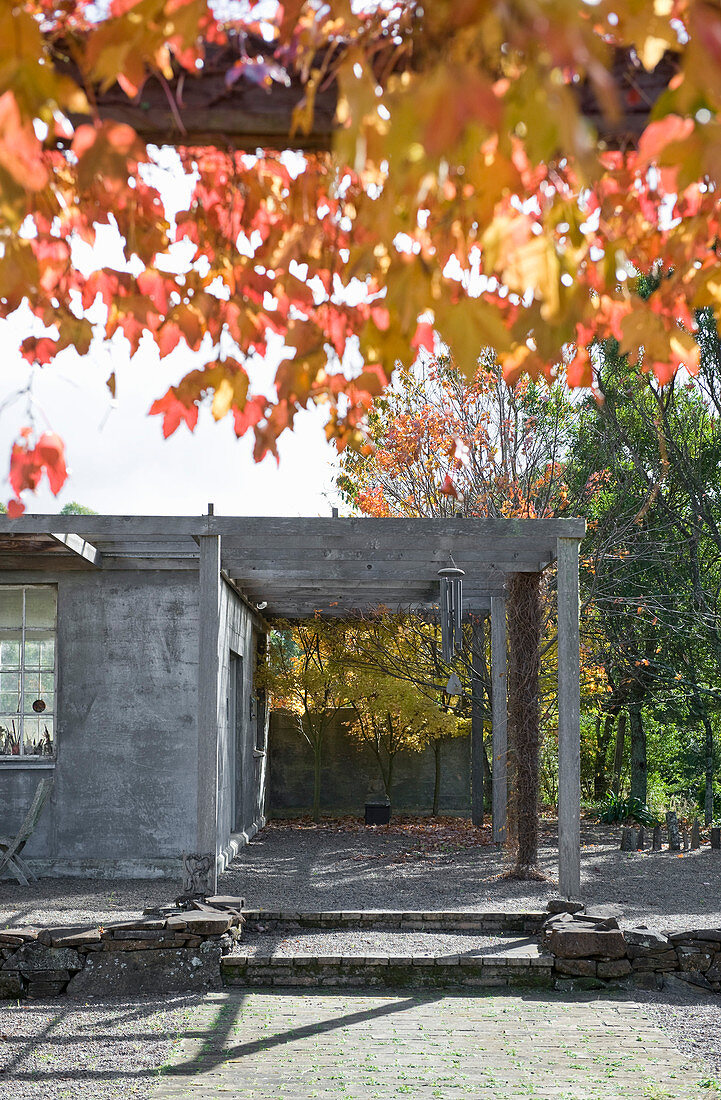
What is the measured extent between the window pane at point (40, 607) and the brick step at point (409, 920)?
4224 millimetres

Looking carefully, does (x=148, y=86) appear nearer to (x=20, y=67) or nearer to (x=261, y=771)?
(x=20, y=67)

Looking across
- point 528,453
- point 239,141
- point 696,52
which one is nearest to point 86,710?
point 528,453

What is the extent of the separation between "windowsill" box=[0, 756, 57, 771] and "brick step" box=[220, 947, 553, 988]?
4.40 meters

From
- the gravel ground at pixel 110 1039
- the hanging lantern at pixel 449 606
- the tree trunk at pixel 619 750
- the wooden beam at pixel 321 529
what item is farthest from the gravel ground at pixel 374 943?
the tree trunk at pixel 619 750

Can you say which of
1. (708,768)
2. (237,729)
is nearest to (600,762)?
(708,768)

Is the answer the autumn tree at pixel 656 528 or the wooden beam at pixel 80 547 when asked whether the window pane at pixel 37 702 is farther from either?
the autumn tree at pixel 656 528

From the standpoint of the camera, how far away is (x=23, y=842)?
32.2 feet

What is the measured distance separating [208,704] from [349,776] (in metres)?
9.93

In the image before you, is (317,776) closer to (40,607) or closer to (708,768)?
(708,768)

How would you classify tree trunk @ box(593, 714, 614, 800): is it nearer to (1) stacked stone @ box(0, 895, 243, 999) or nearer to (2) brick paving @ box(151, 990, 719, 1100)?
(2) brick paving @ box(151, 990, 719, 1100)

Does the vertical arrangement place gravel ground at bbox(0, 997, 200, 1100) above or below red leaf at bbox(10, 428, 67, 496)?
below

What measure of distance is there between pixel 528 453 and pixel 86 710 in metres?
7.29

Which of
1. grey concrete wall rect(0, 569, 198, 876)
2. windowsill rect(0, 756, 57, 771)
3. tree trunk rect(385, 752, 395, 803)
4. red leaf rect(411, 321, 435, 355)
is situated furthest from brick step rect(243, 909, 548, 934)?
tree trunk rect(385, 752, 395, 803)

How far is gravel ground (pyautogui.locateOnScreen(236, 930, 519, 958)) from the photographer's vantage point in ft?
21.7
